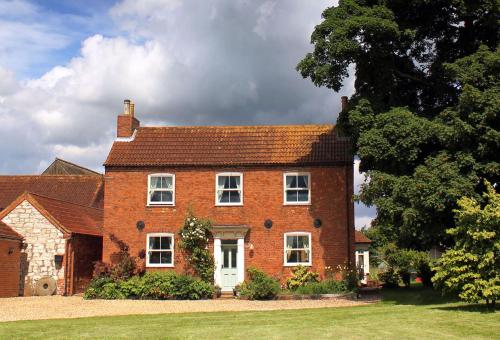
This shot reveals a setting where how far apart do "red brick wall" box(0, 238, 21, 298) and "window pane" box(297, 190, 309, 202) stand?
14071mm

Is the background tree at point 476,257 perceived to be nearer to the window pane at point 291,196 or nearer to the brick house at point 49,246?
the window pane at point 291,196

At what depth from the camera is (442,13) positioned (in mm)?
24406

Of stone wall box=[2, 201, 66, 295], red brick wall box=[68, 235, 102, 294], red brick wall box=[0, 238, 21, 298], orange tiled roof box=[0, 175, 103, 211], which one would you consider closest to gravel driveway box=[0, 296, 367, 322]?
red brick wall box=[0, 238, 21, 298]

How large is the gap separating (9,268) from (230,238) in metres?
10.7

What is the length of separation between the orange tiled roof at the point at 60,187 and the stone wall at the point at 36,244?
33.5 feet

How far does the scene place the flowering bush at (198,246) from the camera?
28.4 metres

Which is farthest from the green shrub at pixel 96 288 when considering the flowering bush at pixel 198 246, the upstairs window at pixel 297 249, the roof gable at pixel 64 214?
the upstairs window at pixel 297 249

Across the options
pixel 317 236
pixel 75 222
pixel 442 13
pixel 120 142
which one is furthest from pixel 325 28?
pixel 75 222

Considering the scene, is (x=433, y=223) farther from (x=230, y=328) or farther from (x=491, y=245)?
(x=230, y=328)

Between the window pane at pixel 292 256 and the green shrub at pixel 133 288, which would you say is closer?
the green shrub at pixel 133 288

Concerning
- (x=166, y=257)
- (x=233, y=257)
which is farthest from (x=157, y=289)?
(x=233, y=257)

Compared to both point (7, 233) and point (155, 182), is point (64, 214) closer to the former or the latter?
point (7, 233)

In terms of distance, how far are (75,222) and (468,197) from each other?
2053cm

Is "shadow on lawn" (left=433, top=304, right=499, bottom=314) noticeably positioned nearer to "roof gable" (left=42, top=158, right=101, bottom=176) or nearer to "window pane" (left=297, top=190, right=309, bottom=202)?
"window pane" (left=297, top=190, right=309, bottom=202)
